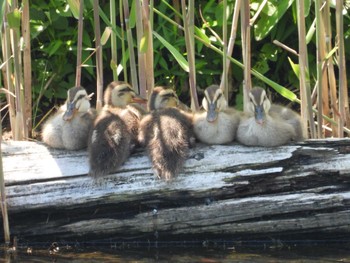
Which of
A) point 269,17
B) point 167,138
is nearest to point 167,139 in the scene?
point 167,138

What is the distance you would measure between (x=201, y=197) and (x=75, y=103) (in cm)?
128

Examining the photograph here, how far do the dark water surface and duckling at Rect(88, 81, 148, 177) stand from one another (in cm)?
63

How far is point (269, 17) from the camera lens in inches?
348

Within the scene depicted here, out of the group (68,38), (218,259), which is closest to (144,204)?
(218,259)

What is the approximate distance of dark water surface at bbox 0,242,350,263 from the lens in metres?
6.48

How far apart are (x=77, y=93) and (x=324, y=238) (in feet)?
7.35

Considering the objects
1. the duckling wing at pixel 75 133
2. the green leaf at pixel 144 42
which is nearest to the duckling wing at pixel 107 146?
the duckling wing at pixel 75 133

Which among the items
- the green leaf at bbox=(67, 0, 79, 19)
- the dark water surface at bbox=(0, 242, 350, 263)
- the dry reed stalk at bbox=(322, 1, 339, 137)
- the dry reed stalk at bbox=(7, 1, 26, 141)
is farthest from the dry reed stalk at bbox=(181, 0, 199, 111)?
the dark water surface at bbox=(0, 242, 350, 263)

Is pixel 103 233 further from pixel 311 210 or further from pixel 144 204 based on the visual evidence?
pixel 311 210

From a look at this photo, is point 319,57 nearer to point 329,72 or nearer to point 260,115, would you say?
point 329,72

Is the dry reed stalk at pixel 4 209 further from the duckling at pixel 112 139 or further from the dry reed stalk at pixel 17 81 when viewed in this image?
the dry reed stalk at pixel 17 81

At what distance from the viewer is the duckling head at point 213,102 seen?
22.4 ft

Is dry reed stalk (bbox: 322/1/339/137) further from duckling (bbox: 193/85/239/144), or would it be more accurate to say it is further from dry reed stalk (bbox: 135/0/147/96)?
dry reed stalk (bbox: 135/0/147/96)

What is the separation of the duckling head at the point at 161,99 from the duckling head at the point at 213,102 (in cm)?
54
